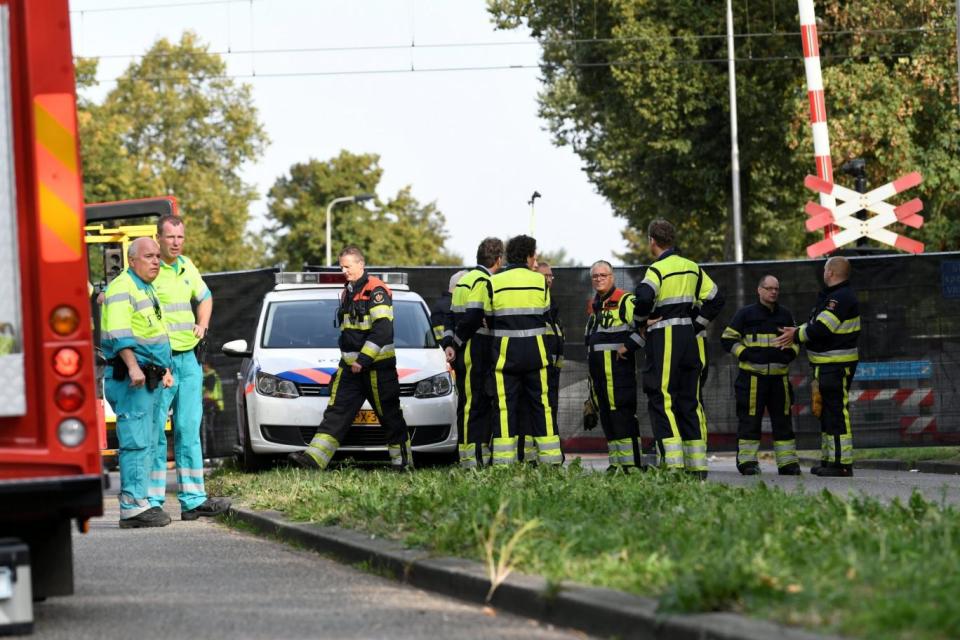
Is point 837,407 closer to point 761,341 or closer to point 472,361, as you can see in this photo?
point 761,341

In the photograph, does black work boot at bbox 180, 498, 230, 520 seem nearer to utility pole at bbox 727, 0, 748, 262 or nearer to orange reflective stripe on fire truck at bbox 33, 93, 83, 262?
orange reflective stripe on fire truck at bbox 33, 93, 83, 262

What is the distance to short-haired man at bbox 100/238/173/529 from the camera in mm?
11352

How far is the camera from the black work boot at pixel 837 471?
50.1ft

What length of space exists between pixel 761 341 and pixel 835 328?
32.7 inches

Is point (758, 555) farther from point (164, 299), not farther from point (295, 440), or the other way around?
A: point (295, 440)

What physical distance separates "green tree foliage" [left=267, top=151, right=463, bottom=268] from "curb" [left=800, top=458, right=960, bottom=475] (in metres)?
71.0

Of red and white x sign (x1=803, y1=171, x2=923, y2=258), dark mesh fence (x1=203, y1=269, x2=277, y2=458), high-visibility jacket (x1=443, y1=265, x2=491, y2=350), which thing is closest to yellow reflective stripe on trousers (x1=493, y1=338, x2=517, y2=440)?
high-visibility jacket (x1=443, y1=265, x2=491, y2=350)

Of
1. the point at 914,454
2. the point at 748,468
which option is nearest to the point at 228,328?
the point at 748,468

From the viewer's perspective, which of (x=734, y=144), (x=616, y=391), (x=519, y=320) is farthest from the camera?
(x=734, y=144)

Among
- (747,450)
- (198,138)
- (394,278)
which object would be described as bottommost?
(747,450)

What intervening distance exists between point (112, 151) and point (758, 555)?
160 ft

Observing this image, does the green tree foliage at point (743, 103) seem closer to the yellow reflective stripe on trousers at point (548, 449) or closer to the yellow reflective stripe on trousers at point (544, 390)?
the yellow reflective stripe on trousers at point (544, 390)

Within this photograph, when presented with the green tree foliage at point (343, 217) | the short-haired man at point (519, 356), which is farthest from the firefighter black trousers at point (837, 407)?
the green tree foliage at point (343, 217)

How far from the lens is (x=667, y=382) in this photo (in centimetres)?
1315
